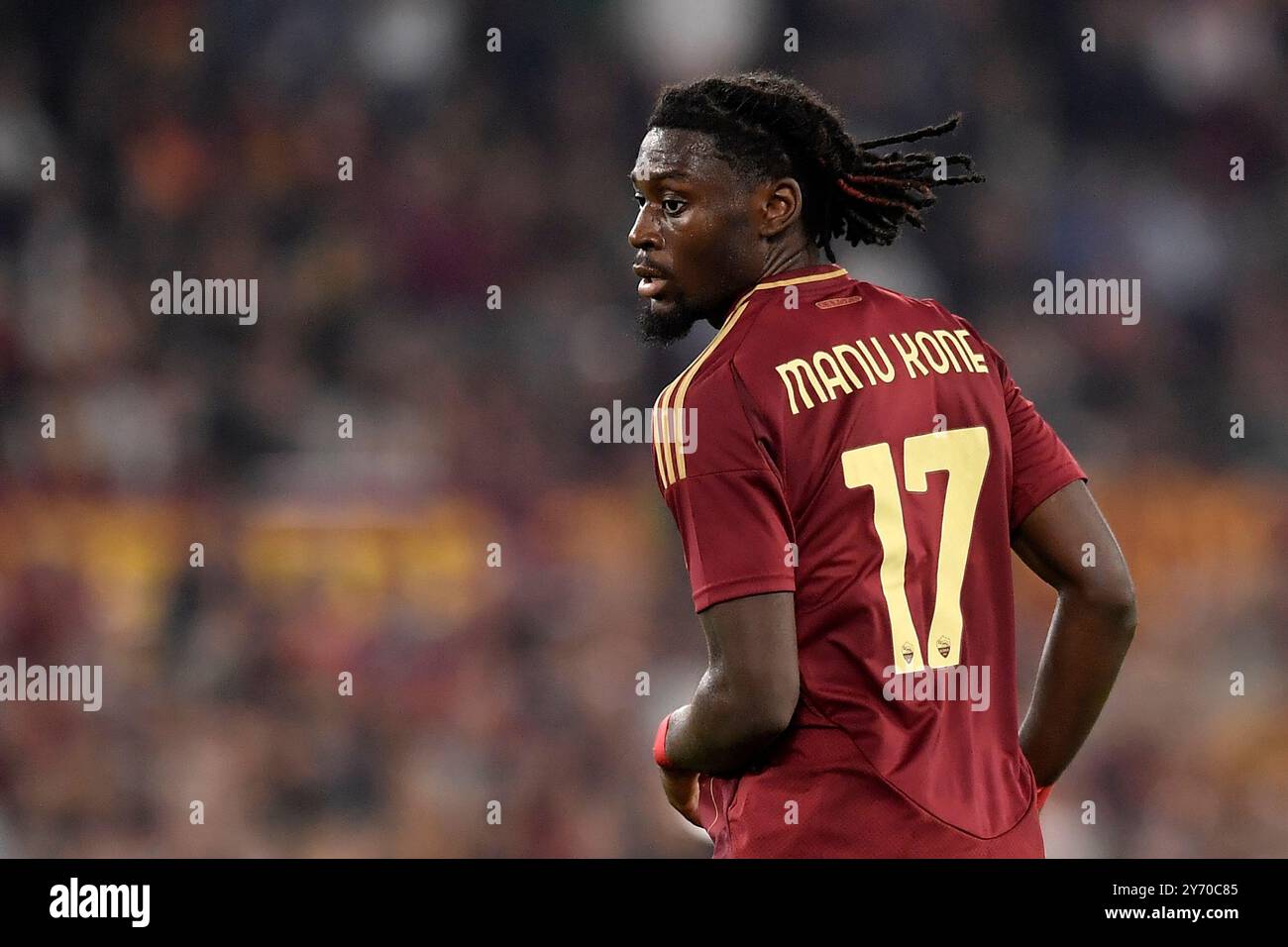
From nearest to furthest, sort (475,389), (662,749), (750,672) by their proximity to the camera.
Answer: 1. (750,672)
2. (662,749)
3. (475,389)

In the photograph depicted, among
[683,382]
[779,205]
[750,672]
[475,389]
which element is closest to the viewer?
[750,672]

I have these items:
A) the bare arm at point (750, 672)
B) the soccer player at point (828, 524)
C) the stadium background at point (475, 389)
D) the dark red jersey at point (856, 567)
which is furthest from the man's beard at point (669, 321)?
the stadium background at point (475, 389)

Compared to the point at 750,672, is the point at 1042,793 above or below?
below

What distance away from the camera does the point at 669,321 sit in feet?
8.04

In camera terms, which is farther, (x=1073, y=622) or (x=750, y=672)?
(x=1073, y=622)

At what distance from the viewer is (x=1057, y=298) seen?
7031 mm

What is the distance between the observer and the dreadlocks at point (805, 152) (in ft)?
7.90

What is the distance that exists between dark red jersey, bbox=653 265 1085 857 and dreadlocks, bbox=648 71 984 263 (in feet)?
0.89

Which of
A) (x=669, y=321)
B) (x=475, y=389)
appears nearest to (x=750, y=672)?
(x=669, y=321)

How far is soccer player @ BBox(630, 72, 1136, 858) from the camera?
214 cm

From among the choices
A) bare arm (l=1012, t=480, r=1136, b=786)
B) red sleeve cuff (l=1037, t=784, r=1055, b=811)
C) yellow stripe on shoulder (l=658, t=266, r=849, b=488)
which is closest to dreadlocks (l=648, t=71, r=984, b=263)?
yellow stripe on shoulder (l=658, t=266, r=849, b=488)

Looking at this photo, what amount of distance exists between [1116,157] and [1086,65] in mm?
587

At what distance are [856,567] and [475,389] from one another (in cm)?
472

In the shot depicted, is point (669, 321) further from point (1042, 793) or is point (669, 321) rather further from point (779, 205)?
point (1042, 793)
